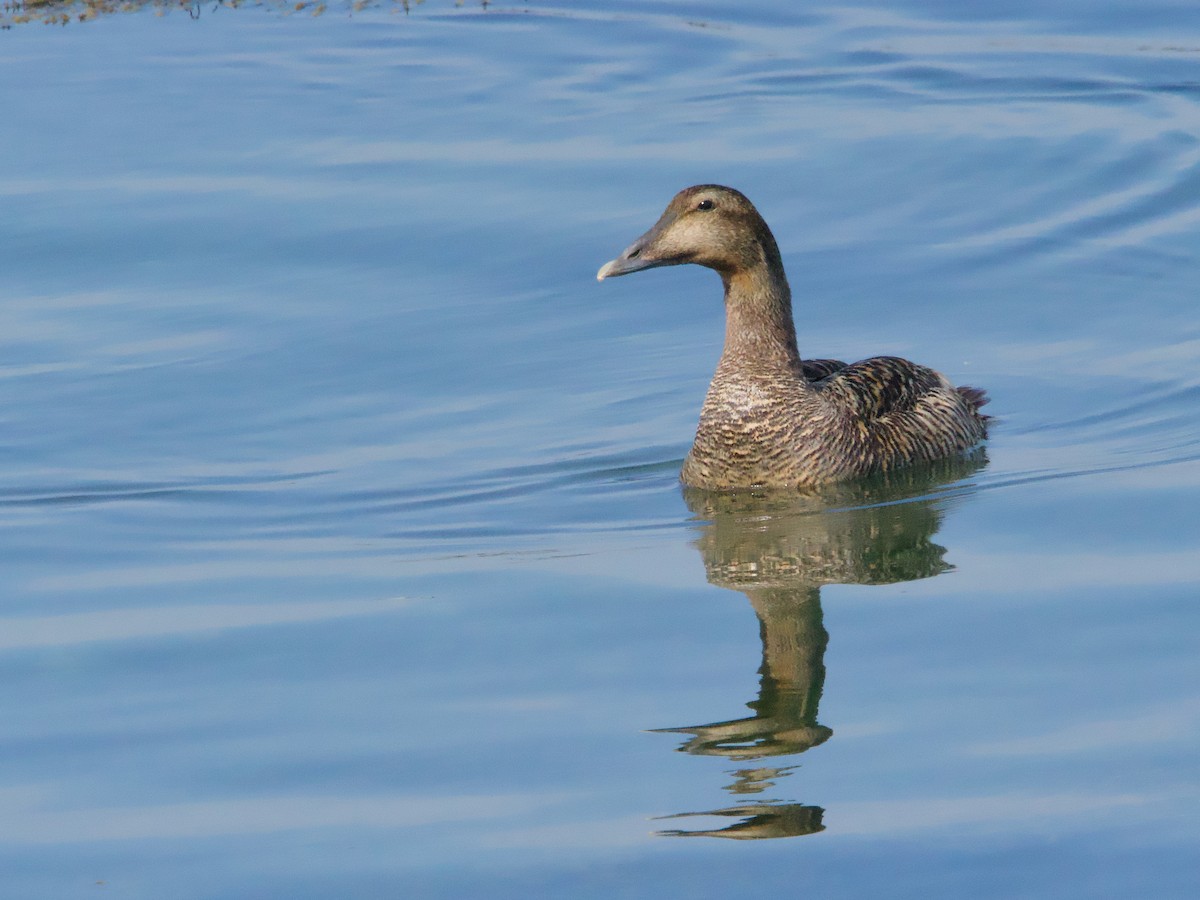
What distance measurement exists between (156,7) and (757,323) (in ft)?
45.7

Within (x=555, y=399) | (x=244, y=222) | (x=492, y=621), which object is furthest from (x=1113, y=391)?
(x=244, y=222)

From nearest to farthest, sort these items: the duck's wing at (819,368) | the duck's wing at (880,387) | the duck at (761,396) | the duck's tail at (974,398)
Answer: the duck at (761,396), the duck's wing at (880,387), the duck's wing at (819,368), the duck's tail at (974,398)

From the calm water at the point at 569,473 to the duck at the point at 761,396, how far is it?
0.89 ft

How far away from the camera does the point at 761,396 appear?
10516 millimetres

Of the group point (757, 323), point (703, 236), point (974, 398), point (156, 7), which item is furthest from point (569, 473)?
point (156, 7)

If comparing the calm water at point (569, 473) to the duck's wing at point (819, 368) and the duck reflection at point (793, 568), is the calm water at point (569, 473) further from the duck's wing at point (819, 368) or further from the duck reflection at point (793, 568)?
the duck's wing at point (819, 368)

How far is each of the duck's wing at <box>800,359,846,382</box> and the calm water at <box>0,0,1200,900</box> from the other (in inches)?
33.2

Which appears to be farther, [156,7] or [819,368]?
[156,7]

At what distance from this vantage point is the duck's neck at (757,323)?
1055 cm

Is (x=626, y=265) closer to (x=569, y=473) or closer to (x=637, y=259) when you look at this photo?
(x=637, y=259)

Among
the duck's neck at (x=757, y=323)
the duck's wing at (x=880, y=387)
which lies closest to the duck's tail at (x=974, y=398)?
the duck's wing at (x=880, y=387)

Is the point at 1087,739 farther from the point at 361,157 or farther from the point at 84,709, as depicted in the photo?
the point at 361,157

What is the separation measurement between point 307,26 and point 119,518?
13.4 m

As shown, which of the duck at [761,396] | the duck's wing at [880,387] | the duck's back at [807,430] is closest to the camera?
the duck at [761,396]
